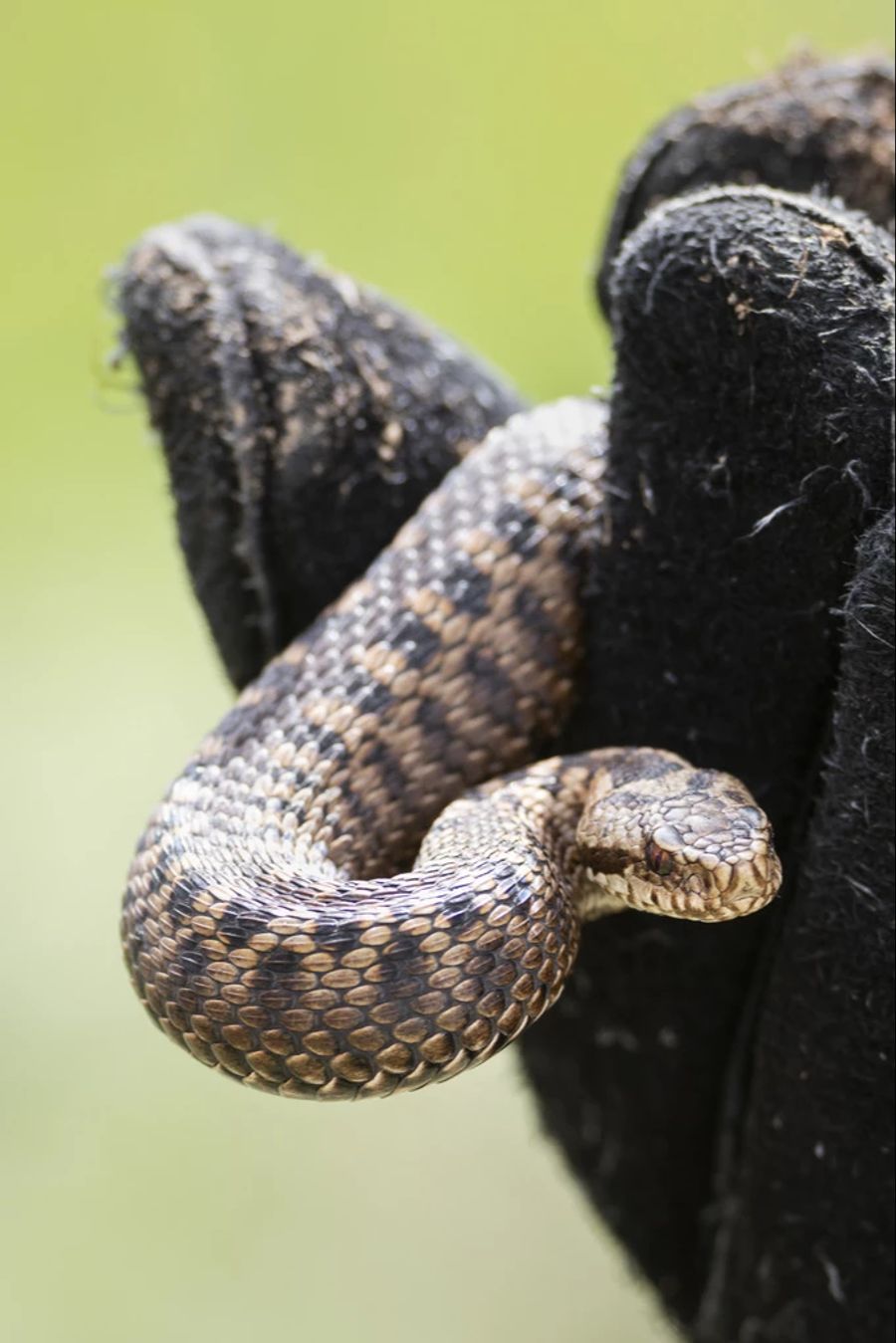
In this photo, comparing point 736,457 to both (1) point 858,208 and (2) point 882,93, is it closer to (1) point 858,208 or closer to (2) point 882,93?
(1) point 858,208

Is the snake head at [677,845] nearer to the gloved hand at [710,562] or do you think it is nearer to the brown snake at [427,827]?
the brown snake at [427,827]

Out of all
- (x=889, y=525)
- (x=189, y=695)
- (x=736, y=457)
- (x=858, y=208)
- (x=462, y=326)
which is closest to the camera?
(x=889, y=525)

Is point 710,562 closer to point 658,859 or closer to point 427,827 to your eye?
point 658,859

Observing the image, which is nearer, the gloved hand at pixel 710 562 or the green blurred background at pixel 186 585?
the gloved hand at pixel 710 562

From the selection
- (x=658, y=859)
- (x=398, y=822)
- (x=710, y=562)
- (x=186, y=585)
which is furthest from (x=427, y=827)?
(x=186, y=585)

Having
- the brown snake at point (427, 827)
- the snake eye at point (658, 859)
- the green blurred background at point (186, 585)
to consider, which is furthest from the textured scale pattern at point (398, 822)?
the green blurred background at point (186, 585)

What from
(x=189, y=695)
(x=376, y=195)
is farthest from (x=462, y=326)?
(x=189, y=695)

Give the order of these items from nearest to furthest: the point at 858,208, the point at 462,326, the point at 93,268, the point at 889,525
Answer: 1. the point at 889,525
2. the point at 858,208
3. the point at 93,268
4. the point at 462,326
